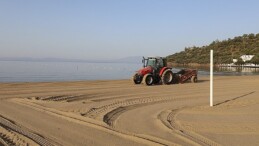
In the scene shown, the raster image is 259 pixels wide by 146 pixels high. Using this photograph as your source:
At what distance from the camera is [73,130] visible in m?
8.65

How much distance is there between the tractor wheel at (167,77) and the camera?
22.6m

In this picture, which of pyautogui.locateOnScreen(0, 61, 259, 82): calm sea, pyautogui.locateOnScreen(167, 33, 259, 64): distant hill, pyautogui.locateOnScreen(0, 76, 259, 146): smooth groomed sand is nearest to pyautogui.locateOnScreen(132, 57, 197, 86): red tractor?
pyautogui.locateOnScreen(0, 76, 259, 146): smooth groomed sand

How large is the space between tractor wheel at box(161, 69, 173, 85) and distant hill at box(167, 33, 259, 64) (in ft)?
235

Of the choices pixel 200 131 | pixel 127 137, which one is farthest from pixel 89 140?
pixel 200 131

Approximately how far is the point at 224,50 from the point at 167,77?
93.5m

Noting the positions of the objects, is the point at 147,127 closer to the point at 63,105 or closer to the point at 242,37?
the point at 63,105

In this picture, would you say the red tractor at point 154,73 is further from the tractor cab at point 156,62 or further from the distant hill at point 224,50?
the distant hill at point 224,50

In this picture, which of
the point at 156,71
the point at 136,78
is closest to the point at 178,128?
the point at 156,71

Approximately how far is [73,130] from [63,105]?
14.6ft

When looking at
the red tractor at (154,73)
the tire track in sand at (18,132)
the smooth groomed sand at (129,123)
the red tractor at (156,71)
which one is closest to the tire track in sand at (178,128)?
the smooth groomed sand at (129,123)

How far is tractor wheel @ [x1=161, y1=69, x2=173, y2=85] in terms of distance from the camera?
2262cm

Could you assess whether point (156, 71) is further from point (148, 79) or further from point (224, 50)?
point (224, 50)

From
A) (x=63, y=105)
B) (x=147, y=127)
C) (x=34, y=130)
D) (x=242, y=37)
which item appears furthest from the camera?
(x=242, y=37)

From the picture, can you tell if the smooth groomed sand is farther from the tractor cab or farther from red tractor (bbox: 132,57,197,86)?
the tractor cab
